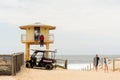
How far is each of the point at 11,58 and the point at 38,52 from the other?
8769 mm

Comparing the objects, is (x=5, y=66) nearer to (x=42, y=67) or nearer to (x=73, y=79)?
(x=73, y=79)

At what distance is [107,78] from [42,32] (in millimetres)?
21941

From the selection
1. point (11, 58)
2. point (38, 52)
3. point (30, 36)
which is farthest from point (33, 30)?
point (11, 58)

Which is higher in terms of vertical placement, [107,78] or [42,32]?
[42,32]

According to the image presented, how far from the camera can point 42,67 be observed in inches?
1367

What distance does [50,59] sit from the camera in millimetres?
34656

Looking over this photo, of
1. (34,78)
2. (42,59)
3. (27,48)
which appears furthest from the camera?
(27,48)

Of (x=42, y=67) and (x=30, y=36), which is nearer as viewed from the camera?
(x=42, y=67)

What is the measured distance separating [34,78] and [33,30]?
73.8ft

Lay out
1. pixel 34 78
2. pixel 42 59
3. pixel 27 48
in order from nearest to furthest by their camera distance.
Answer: pixel 34 78, pixel 42 59, pixel 27 48

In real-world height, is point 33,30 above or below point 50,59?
above

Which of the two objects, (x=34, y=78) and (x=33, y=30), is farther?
(x=33, y=30)

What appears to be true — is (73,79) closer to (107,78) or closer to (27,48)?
(107,78)

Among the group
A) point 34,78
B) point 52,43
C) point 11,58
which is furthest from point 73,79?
point 52,43
